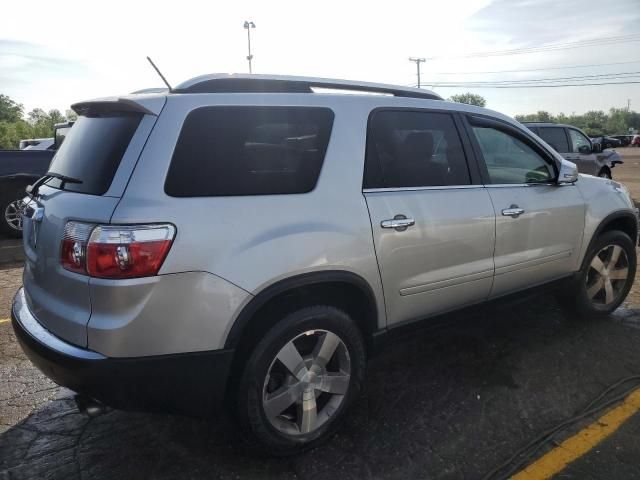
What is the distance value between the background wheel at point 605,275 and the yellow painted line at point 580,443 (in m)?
1.20

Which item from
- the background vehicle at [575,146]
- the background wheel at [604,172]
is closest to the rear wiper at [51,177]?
the background vehicle at [575,146]

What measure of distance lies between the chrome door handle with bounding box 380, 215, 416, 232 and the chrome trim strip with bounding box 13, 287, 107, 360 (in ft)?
4.89

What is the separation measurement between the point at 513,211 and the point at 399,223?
107cm

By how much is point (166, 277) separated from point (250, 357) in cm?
56

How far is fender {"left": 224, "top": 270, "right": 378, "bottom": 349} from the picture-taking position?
87.6 inches

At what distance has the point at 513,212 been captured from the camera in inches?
133

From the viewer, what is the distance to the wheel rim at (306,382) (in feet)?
8.00

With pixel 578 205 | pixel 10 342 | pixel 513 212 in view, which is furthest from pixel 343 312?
pixel 10 342

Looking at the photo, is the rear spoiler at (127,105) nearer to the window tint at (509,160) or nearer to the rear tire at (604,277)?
the window tint at (509,160)

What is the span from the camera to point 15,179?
802 cm

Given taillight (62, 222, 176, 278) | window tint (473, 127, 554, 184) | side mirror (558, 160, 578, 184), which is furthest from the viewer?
side mirror (558, 160, 578, 184)

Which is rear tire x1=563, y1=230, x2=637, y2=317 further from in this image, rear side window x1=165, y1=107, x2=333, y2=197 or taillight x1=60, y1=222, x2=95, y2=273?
taillight x1=60, y1=222, x2=95, y2=273

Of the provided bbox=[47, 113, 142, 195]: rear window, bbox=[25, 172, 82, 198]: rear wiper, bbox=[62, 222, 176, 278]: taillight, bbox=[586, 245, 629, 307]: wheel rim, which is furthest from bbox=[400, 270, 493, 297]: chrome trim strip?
bbox=[25, 172, 82, 198]: rear wiper

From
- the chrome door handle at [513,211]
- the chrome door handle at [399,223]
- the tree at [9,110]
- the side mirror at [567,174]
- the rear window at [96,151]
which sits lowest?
the chrome door handle at [513,211]
